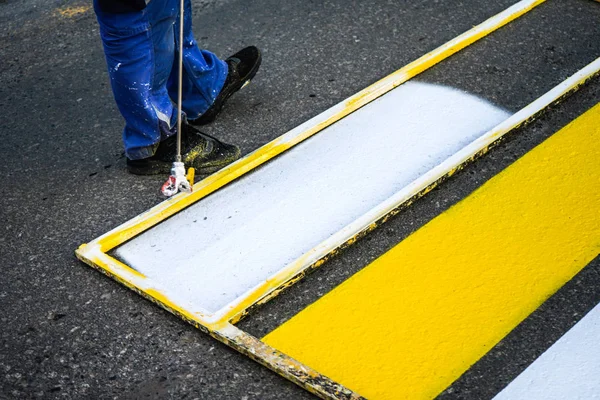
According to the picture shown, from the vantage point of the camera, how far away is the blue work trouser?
11.7ft

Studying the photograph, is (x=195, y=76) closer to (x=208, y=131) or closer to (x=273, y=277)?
(x=208, y=131)

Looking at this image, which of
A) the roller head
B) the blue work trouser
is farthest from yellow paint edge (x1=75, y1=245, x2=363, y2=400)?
the blue work trouser

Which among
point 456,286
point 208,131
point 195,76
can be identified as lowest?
point 208,131

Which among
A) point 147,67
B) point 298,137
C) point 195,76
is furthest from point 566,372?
point 195,76

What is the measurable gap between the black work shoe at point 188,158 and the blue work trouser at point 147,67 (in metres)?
0.04

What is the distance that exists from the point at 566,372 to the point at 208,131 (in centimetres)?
209

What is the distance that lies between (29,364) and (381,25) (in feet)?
9.47

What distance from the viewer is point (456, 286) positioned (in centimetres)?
317

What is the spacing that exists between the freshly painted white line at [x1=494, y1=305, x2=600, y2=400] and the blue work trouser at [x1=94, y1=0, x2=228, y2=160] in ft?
6.15

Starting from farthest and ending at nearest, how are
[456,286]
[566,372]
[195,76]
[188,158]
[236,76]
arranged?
1. [236,76]
2. [195,76]
3. [188,158]
4. [456,286]
5. [566,372]

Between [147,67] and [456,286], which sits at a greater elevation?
[147,67]

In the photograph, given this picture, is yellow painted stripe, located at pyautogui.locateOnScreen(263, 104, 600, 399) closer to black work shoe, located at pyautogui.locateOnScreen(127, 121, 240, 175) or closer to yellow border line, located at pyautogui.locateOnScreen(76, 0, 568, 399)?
yellow border line, located at pyautogui.locateOnScreen(76, 0, 568, 399)

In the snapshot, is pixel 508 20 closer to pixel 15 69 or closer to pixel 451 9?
pixel 451 9

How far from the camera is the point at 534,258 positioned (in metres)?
3.26
